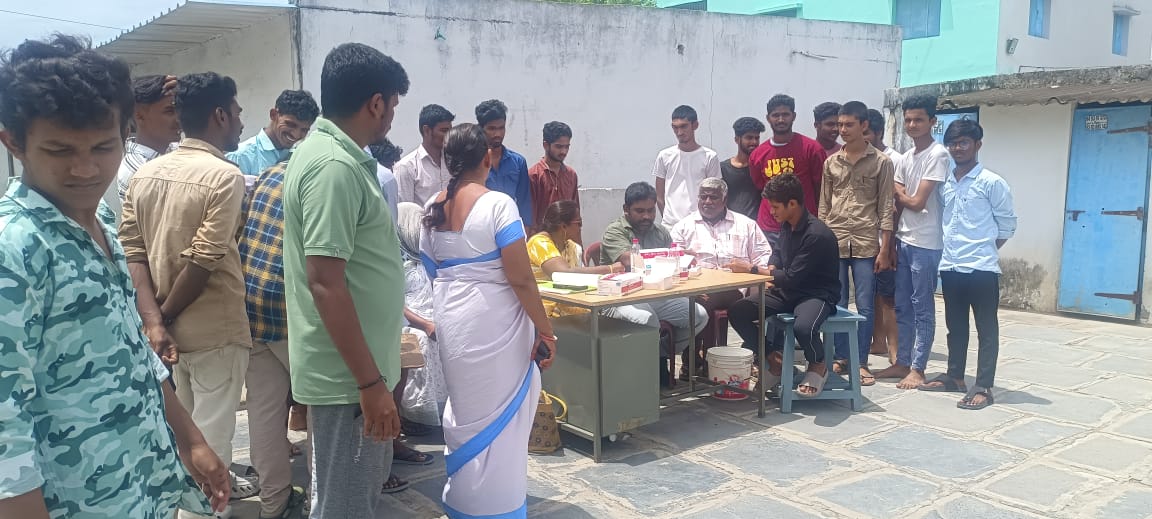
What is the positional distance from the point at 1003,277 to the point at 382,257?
8.39 metres

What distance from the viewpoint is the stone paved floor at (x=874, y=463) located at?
3.57 meters

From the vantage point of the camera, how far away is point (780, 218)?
4992 mm

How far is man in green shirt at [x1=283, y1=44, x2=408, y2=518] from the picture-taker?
6.98 ft

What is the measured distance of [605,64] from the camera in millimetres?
8812

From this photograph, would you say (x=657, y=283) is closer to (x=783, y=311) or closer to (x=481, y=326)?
(x=783, y=311)

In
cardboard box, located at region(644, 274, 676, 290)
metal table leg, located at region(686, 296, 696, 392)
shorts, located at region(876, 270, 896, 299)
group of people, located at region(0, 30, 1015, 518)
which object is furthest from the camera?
shorts, located at region(876, 270, 896, 299)

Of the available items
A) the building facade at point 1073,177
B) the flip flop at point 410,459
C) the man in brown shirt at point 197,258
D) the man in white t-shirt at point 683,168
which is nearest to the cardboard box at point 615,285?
the flip flop at point 410,459

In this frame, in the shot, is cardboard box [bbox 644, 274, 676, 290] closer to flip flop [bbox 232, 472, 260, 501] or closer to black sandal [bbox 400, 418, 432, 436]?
black sandal [bbox 400, 418, 432, 436]

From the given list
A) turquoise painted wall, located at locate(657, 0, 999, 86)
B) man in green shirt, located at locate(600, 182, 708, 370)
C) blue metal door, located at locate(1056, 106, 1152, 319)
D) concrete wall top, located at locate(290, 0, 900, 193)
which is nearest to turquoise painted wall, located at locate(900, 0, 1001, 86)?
turquoise painted wall, located at locate(657, 0, 999, 86)

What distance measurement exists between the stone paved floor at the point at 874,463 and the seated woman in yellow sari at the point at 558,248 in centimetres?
96

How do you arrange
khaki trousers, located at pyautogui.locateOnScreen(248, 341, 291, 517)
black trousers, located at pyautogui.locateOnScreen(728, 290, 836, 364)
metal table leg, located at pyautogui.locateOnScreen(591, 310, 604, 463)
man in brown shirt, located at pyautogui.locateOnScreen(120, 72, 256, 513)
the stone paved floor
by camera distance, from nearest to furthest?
man in brown shirt, located at pyautogui.locateOnScreen(120, 72, 256, 513)
khaki trousers, located at pyautogui.locateOnScreen(248, 341, 291, 517)
the stone paved floor
metal table leg, located at pyautogui.locateOnScreen(591, 310, 604, 463)
black trousers, located at pyautogui.locateOnScreen(728, 290, 836, 364)

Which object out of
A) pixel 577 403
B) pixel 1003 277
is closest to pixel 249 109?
pixel 577 403

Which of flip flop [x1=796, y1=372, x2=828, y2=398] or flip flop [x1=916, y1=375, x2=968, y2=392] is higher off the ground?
flip flop [x1=796, y1=372, x2=828, y2=398]

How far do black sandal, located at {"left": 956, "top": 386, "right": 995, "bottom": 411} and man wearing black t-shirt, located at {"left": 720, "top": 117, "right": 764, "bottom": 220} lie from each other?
77.7 inches
